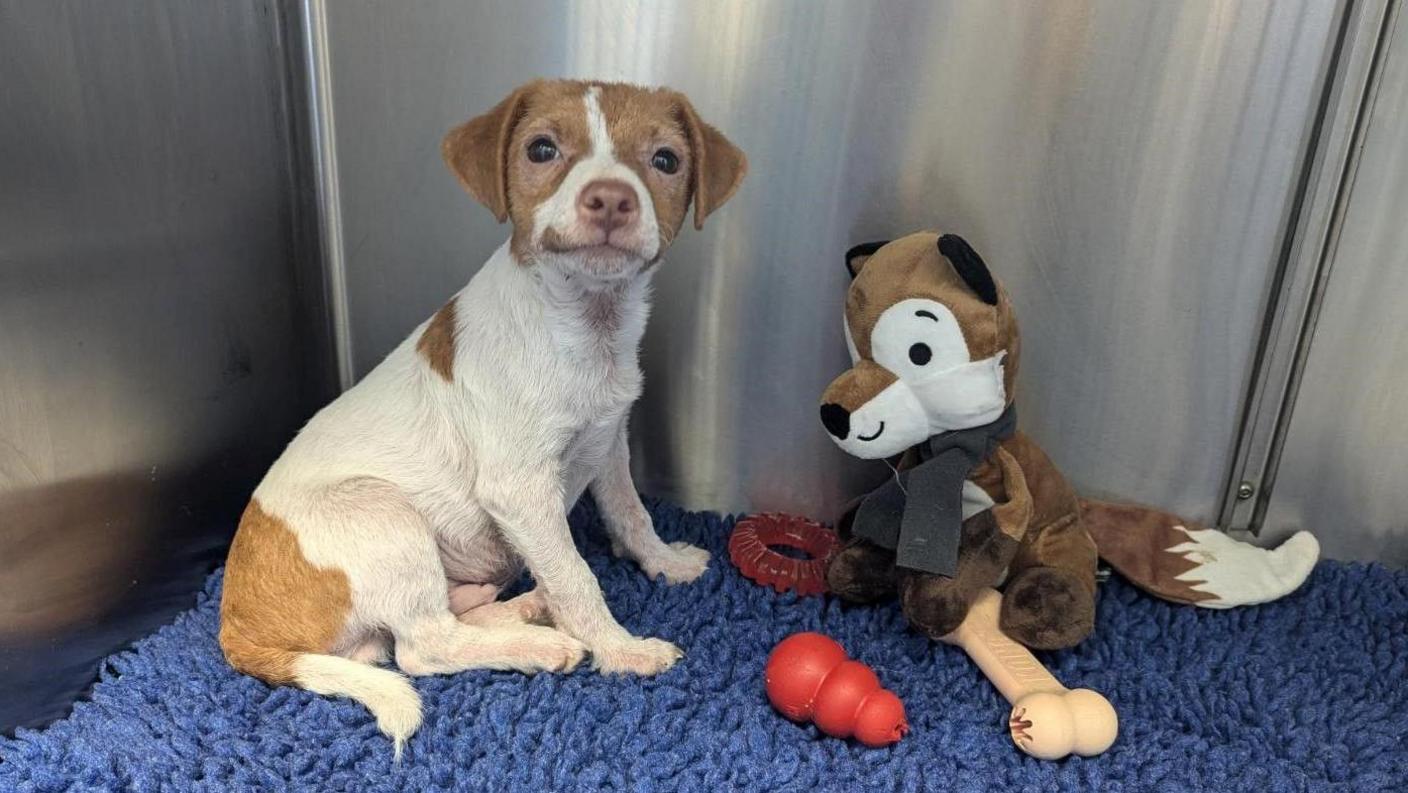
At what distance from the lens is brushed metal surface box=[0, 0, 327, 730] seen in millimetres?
1860

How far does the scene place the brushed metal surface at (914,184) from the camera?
2.33 m

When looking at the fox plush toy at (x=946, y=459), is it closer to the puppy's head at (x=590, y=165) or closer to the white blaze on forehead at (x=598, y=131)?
the puppy's head at (x=590, y=165)

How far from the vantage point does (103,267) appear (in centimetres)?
204

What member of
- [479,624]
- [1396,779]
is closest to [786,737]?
[479,624]

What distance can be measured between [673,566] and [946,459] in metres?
0.76

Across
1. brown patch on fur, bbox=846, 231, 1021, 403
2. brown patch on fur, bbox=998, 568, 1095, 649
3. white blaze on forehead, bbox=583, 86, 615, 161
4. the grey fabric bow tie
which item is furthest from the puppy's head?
brown patch on fur, bbox=998, 568, 1095, 649

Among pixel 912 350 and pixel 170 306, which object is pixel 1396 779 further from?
pixel 170 306

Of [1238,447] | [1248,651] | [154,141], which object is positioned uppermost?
[154,141]

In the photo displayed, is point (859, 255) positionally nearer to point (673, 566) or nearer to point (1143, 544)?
point (673, 566)

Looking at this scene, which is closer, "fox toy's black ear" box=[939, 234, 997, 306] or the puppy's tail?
the puppy's tail

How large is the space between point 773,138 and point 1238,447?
145 centimetres

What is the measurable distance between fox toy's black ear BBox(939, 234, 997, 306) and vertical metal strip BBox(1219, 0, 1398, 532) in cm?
91

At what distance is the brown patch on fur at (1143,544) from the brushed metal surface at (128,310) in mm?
2134

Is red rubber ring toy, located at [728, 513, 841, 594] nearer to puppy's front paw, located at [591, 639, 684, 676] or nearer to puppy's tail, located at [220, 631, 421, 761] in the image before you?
puppy's front paw, located at [591, 639, 684, 676]
